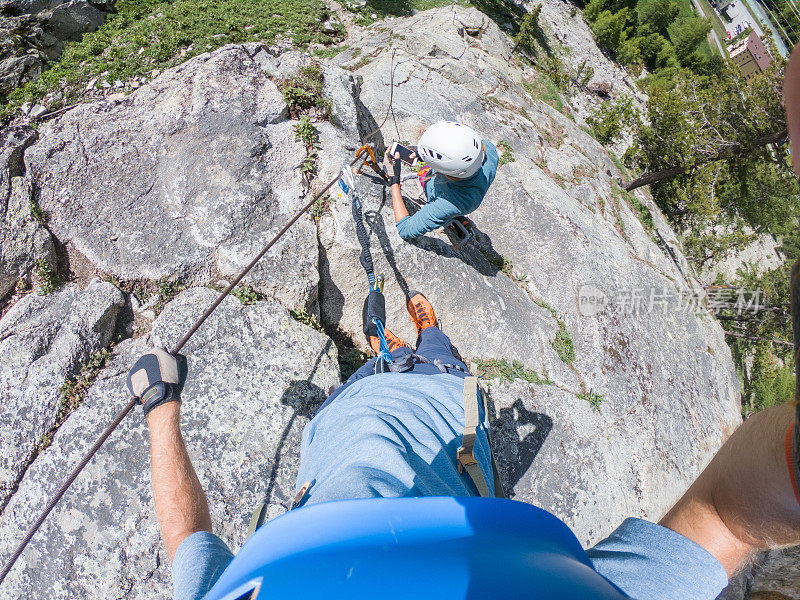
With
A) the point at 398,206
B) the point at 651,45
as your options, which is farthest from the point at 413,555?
the point at 651,45

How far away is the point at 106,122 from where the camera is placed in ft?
16.7

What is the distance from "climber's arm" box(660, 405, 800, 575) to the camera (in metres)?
1.35

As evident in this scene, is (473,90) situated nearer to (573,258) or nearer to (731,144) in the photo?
(573,258)

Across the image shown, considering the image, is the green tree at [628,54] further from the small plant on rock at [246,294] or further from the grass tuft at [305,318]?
the small plant on rock at [246,294]

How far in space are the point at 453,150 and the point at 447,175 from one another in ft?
1.08

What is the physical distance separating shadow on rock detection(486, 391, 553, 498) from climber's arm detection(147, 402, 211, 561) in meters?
3.36

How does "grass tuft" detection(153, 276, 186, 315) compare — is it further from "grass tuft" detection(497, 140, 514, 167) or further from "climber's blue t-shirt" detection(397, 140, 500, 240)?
"grass tuft" detection(497, 140, 514, 167)

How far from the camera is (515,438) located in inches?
195

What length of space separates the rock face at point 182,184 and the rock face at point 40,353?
51 centimetres

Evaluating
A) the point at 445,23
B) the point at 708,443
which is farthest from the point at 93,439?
the point at 445,23

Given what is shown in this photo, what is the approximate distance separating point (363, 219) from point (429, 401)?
3.25 metres

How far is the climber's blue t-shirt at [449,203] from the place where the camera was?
16.6ft

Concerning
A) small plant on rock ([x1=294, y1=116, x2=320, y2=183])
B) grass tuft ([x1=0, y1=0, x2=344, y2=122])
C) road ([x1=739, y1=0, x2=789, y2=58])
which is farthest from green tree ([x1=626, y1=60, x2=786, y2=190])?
road ([x1=739, y1=0, x2=789, y2=58])

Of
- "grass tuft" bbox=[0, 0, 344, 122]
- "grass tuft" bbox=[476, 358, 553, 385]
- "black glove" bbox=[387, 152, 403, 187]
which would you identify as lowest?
"grass tuft" bbox=[476, 358, 553, 385]
